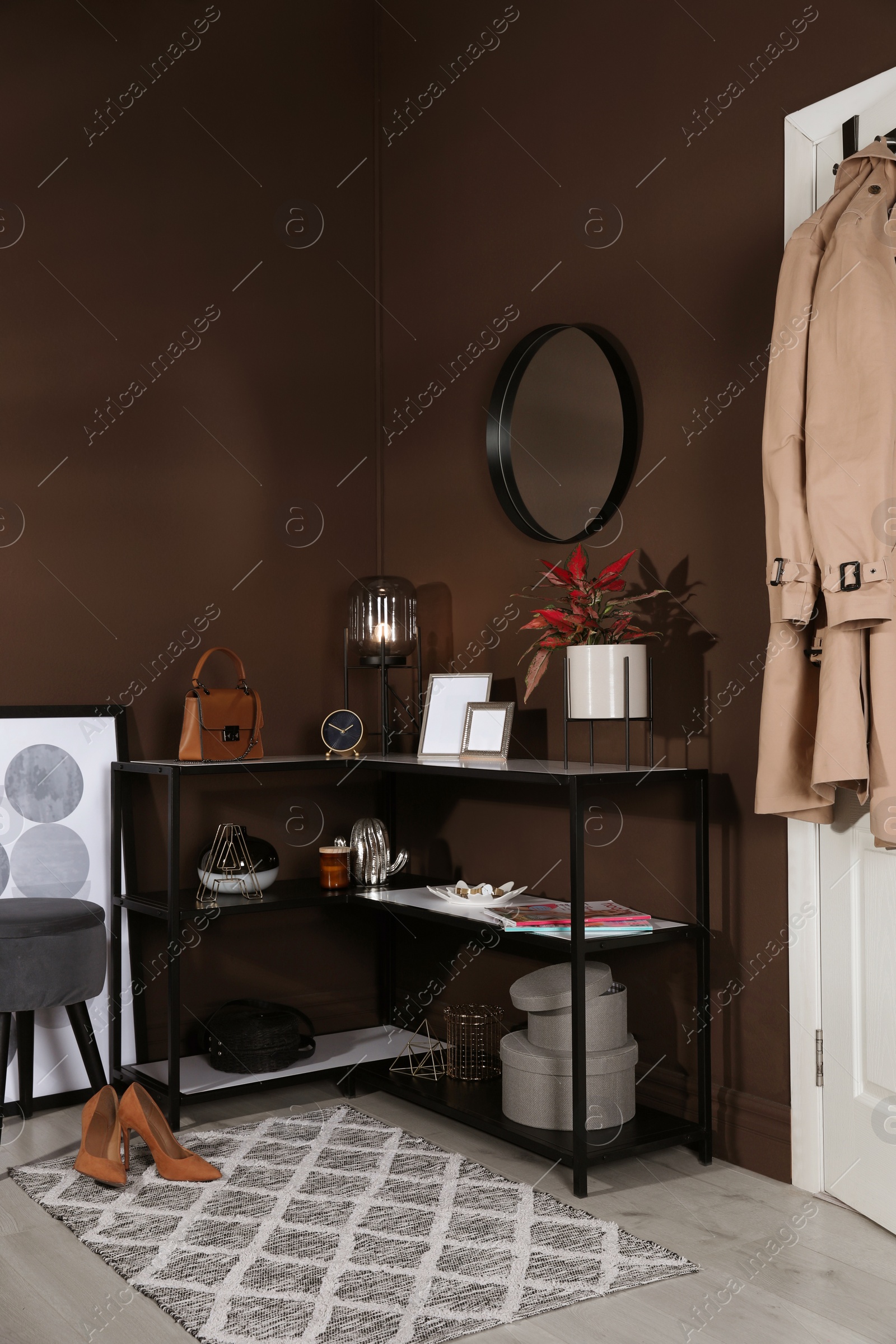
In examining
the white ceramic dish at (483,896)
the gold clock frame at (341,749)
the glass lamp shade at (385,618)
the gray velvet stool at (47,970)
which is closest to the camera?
the gray velvet stool at (47,970)

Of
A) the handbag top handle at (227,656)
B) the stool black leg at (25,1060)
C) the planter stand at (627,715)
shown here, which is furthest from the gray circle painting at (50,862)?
the planter stand at (627,715)

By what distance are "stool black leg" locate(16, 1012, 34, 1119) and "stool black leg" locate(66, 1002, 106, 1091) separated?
0.10 m

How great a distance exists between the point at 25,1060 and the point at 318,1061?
742mm

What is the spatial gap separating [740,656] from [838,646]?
49cm

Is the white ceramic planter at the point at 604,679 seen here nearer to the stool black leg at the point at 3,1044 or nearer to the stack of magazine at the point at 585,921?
the stack of magazine at the point at 585,921

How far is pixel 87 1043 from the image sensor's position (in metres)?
2.88

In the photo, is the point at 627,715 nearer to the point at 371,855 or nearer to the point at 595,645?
the point at 595,645

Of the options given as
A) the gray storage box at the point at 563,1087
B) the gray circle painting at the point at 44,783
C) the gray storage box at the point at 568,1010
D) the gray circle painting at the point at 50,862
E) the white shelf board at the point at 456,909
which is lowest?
the gray storage box at the point at 563,1087

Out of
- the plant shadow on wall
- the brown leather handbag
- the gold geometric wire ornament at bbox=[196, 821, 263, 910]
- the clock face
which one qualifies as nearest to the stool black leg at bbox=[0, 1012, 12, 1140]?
the gold geometric wire ornament at bbox=[196, 821, 263, 910]

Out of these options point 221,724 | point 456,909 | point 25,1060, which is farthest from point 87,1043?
point 456,909

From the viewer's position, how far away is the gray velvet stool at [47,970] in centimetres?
265

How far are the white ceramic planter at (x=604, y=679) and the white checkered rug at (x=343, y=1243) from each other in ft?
3.30

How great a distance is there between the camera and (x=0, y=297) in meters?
3.05

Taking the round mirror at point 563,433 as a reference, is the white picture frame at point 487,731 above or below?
below
